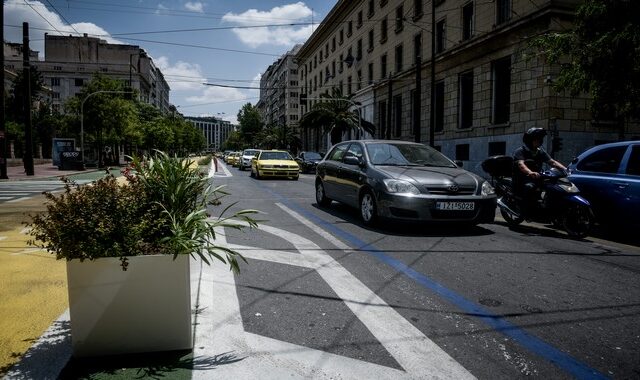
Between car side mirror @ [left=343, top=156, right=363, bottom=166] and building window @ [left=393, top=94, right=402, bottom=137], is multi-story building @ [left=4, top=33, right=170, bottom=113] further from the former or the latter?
car side mirror @ [left=343, top=156, right=363, bottom=166]

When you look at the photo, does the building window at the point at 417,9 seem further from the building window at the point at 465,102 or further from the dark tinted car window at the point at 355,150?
the dark tinted car window at the point at 355,150

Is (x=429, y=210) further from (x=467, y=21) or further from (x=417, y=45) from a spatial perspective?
(x=417, y=45)

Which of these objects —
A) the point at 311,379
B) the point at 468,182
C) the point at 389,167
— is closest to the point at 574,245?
the point at 468,182

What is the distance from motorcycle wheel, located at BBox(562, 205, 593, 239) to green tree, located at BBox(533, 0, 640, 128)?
5.16 meters

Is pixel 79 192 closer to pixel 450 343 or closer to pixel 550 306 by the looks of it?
pixel 450 343

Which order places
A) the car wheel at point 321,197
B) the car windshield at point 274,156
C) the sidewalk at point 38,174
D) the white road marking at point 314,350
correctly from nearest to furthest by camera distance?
the white road marking at point 314,350 → the car wheel at point 321,197 → the sidewalk at point 38,174 → the car windshield at point 274,156

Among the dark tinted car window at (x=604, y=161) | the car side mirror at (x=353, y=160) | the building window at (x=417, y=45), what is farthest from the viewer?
the building window at (x=417, y=45)

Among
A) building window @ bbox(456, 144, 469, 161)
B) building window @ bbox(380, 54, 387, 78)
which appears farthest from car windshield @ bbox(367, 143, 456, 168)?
building window @ bbox(380, 54, 387, 78)

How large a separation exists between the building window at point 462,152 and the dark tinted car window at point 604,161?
1754 cm

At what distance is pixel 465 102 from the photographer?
25469 millimetres

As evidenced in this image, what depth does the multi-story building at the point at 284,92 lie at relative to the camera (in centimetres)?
9838

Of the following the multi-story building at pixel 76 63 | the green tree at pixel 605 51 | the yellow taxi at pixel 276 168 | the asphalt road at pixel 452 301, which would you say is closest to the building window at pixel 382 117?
the yellow taxi at pixel 276 168

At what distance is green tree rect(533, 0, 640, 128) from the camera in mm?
9836

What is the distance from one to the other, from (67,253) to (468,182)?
226 inches
